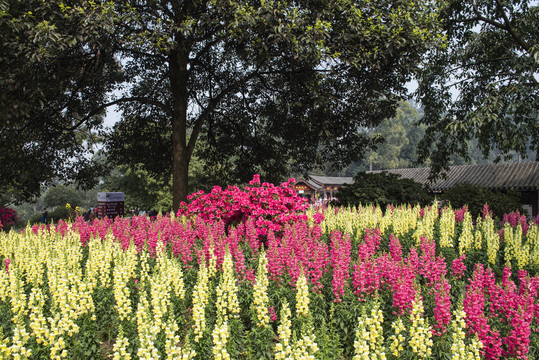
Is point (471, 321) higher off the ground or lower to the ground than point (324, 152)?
lower

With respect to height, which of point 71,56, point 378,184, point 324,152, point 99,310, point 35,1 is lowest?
point 99,310

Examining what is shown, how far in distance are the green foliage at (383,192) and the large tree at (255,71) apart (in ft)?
7.00

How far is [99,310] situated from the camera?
4.91 meters

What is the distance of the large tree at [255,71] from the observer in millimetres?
10203

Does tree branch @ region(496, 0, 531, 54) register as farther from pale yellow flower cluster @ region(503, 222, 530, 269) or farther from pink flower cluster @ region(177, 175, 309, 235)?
pink flower cluster @ region(177, 175, 309, 235)

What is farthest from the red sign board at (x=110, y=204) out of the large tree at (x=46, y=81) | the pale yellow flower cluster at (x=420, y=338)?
the pale yellow flower cluster at (x=420, y=338)

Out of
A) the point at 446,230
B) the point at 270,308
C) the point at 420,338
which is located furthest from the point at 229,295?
the point at 446,230

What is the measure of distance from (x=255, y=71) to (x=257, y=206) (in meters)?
7.36

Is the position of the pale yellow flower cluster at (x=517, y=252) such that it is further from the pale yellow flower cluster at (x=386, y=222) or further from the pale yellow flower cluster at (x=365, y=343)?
the pale yellow flower cluster at (x=365, y=343)

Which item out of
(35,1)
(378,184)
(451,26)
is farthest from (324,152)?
(35,1)

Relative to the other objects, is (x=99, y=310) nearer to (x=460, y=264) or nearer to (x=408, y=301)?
(x=408, y=301)

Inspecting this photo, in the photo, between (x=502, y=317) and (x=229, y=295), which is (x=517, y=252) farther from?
(x=229, y=295)

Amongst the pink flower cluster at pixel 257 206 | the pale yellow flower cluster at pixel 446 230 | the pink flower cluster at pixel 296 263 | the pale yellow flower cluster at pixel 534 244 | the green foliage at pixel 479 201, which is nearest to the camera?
the pink flower cluster at pixel 296 263

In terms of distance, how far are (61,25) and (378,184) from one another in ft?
35.7
